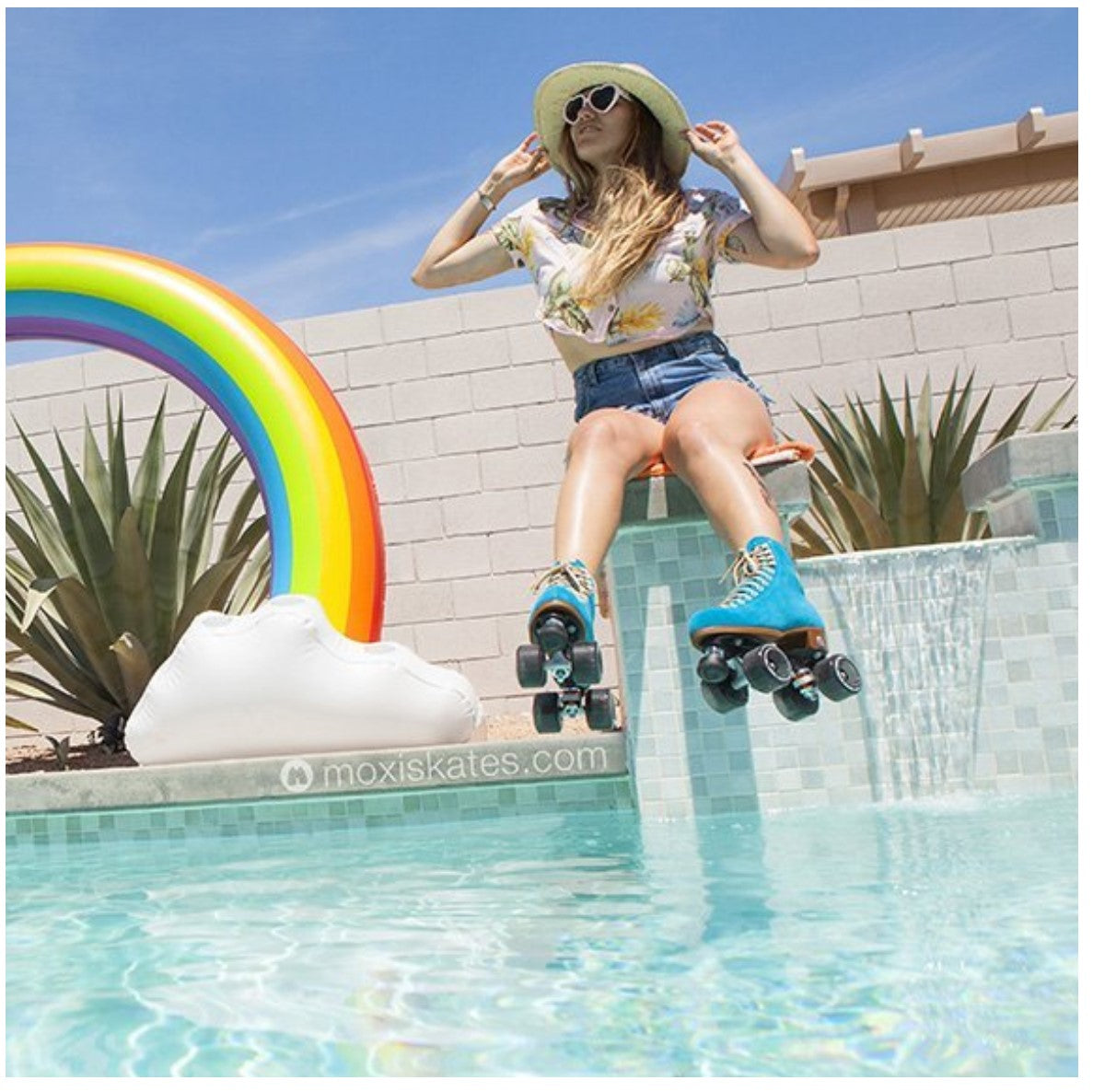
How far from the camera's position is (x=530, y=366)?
6.61 meters

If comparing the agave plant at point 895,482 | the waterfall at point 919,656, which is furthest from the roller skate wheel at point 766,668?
the agave plant at point 895,482

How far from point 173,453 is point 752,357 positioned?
3.16 m

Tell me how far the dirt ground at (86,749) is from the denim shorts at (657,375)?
218 centimetres

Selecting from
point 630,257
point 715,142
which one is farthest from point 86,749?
point 715,142

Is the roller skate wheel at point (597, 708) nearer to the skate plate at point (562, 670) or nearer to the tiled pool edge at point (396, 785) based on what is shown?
the skate plate at point (562, 670)

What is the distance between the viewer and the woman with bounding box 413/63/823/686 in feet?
10.2

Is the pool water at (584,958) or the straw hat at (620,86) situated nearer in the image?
the pool water at (584,958)

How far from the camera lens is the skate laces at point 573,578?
2.71 m

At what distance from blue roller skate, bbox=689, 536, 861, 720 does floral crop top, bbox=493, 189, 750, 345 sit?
974mm

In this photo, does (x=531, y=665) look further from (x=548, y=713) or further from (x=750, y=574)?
(x=750, y=574)

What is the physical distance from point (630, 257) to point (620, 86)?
497 millimetres

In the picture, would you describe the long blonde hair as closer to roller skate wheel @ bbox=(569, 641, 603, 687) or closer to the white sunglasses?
the white sunglasses

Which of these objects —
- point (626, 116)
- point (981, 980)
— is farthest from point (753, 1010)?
point (626, 116)

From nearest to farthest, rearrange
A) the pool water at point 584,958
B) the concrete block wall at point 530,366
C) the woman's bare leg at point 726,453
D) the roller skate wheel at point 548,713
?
the pool water at point 584,958 → the roller skate wheel at point 548,713 → the woman's bare leg at point 726,453 → the concrete block wall at point 530,366
